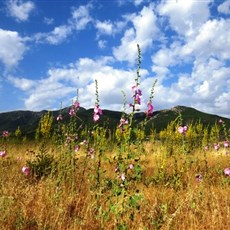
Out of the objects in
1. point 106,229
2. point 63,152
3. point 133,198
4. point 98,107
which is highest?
point 98,107

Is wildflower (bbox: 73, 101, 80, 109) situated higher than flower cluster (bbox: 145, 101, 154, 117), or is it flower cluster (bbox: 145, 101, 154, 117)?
wildflower (bbox: 73, 101, 80, 109)

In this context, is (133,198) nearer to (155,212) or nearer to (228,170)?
(155,212)

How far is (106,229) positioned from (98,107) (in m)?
1.55

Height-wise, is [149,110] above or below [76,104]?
below

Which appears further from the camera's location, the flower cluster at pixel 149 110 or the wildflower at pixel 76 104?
the wildflower at pixel 76 104

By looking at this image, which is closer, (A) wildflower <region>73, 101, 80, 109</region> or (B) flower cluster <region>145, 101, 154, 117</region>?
(B) flower cluster <region>145, 101, 154, 117</region>

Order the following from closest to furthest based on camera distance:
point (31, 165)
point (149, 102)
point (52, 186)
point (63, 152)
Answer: point (149, 102) → point (52, 186) → point (63, 152) → point (31, 165)

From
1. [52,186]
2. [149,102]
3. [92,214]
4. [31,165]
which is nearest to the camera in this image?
[149,102]

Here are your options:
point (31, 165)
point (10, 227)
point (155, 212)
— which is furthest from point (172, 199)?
point (31, 165)

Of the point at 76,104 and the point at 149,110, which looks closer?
the point at 149,110

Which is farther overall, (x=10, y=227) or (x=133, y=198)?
(x=10, y=227)

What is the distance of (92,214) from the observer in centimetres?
514

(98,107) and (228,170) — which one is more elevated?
(98,107)

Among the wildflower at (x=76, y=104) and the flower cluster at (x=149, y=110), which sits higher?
the wildflower at (x=76, y=104)
